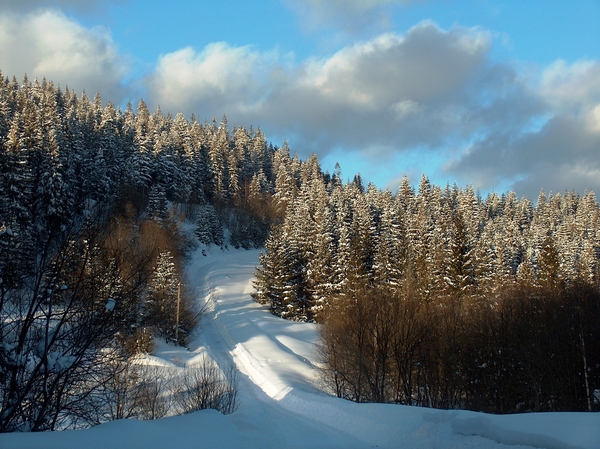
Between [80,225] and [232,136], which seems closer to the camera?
[80,225]

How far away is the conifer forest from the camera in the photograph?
7.77m

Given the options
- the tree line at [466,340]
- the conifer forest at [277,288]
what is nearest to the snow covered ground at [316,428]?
the conifer forest at [277,288]

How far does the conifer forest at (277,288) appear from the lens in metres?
7.77

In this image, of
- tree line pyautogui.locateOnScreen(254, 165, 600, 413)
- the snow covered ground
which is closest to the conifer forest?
tree line pyautogui.locateOnScreen(254, 165, 600, 413)

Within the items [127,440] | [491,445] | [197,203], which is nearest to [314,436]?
[491,445]

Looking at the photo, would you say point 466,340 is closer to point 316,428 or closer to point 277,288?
point 316,428

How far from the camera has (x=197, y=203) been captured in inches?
3738

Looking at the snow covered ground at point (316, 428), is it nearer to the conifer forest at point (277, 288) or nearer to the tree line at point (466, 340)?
the conifer forest at point (277, 288)

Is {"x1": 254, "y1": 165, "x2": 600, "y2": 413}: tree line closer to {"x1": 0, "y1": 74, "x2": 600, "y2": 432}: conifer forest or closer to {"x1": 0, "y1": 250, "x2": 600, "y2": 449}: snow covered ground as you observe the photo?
{"x1": 0, "y1": 74, "x2": 600, "y2": 432}: conifer forest

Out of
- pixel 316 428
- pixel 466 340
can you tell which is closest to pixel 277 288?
pixel 466 340

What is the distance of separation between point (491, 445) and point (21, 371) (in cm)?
744

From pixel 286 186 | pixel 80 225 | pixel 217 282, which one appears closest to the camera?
pixel 80 225

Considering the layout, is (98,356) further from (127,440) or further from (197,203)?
(197,203)

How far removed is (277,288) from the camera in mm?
56625
